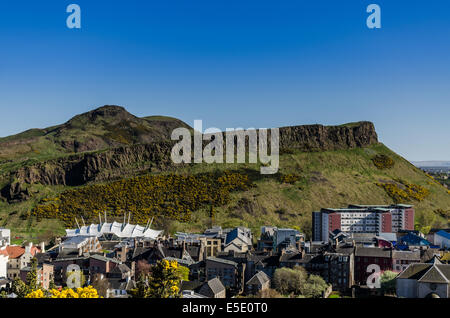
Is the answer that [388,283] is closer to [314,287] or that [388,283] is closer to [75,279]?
[314,287]

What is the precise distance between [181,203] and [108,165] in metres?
34.3

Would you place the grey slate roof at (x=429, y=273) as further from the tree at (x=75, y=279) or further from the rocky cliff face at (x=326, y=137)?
the rocky cliff face at (x=326, y=137)

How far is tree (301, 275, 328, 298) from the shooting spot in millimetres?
42438

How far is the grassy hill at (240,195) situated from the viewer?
9594 cm

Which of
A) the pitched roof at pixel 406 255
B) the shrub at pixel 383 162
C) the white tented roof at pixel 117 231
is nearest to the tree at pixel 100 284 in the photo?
the pitched roof at pixel 406 255

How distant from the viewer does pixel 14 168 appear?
132000mm

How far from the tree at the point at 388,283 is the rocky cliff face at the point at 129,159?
8455 cm

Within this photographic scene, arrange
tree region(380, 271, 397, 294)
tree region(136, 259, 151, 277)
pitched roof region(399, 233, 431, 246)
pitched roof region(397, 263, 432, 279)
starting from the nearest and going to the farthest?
pitched roof region(397, 263, 432, 279) < tree region(380, 271, 397, 294) < tree region(136, 259, 151, 277) < pitched roof region(399, 233, 431, 246)

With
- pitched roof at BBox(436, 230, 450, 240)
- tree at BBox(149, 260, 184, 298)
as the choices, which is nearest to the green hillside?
pitched roof at BBox(436, 230, 450, 240)

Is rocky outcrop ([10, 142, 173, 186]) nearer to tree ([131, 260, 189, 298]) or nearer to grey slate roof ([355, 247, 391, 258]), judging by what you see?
grey slate roof ([355, 247, 391, 258])

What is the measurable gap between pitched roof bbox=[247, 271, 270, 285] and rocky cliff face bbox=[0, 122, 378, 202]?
80.9 meters
